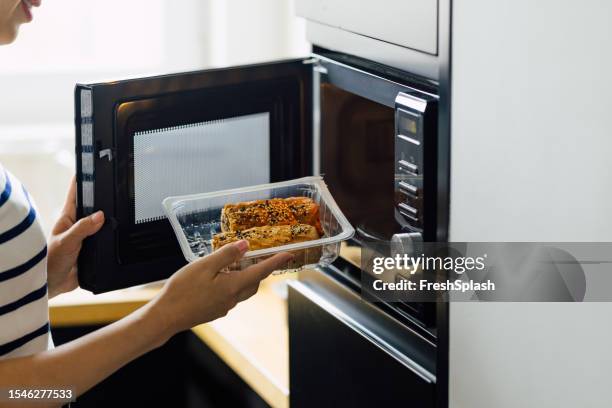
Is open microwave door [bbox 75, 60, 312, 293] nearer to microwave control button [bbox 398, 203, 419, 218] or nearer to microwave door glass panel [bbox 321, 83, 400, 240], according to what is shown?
microwave door glass panel [bbox 321, 83, 400, 240]

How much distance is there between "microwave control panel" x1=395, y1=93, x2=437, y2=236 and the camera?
1091mm

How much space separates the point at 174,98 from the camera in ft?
3.91

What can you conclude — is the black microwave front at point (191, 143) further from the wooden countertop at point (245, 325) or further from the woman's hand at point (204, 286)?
the wooden countertop at point (245, 325)

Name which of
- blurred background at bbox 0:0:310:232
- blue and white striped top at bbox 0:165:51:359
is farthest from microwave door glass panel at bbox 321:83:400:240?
blurred background at bbox 0:0:310:232

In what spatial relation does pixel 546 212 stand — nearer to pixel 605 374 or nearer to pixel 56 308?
pixel 605 374

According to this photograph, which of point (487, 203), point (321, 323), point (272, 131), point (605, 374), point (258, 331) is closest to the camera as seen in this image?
point (605, 374)

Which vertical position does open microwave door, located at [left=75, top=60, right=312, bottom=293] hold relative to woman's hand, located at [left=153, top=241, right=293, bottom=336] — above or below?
above

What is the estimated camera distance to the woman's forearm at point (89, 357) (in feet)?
3.40

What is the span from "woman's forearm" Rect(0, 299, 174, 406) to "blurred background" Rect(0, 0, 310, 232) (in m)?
1.34

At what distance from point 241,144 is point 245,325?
0.84m

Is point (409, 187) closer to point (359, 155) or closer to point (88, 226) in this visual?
point (359, 155)

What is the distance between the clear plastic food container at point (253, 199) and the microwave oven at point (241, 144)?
0.04 meters

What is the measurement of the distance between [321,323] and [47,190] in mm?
1234

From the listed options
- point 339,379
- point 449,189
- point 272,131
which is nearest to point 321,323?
point 339,379
